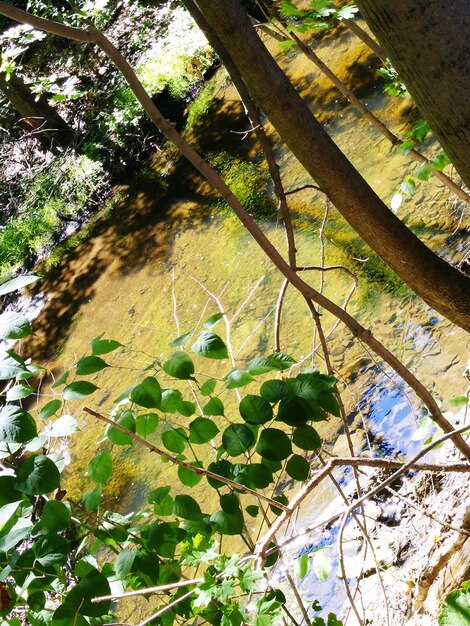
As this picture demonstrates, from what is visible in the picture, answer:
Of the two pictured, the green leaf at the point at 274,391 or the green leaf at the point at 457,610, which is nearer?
the green leaf at the point at 457,610

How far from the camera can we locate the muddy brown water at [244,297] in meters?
3.81

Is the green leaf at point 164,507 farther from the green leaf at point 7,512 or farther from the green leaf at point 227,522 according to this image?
the green leaf at point 7,512

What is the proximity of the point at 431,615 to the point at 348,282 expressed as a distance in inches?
120

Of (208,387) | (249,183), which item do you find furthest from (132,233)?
(208,387)

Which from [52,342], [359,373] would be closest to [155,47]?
[52,342]

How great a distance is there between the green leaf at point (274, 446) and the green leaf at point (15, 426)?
48 cm

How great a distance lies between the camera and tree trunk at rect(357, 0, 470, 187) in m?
0.96

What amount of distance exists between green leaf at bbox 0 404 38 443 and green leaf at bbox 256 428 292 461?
476 millimetres

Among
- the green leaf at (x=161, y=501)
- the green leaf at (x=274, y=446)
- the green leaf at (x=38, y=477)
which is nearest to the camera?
the green leaf at (x=38, y=477)

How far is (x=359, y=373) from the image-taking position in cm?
418

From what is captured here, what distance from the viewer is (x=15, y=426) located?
1.28m

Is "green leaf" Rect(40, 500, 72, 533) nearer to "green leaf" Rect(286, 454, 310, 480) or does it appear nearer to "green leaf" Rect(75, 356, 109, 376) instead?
"green leaf" Rect(75, 356, 109, 376)

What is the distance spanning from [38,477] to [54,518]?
0.37ft

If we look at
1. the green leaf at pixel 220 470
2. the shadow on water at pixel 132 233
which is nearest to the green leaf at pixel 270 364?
the green leaf at pixel 220 470
